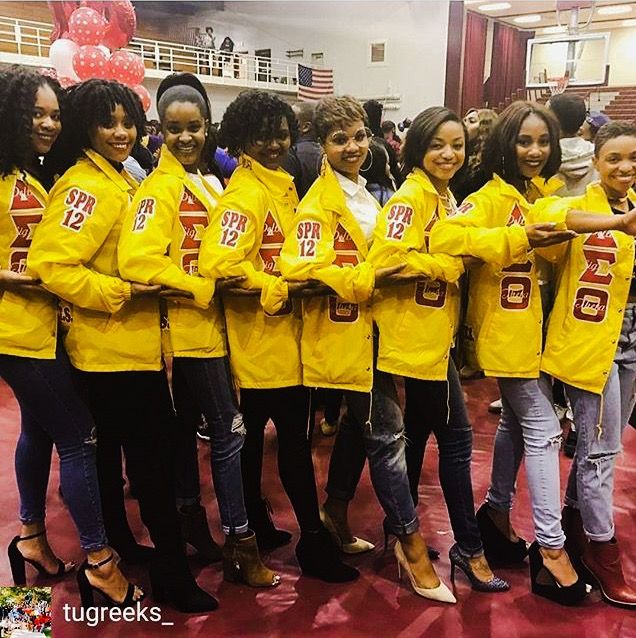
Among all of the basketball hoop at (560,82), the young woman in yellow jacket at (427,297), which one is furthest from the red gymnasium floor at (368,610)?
the basketball hoop at (560,82)

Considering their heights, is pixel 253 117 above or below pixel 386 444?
above

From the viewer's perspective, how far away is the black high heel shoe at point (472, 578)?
2027 mm

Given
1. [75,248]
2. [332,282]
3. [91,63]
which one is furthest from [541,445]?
[91,63]

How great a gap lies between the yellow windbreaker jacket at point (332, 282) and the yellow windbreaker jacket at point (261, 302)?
51mm

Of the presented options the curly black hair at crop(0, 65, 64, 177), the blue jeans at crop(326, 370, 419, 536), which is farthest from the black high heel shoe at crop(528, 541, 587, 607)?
the curly black hair at crop(0, 65, 64, 177)

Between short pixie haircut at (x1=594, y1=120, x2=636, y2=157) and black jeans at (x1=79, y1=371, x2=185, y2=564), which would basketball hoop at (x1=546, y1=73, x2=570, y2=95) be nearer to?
short pixie haircut at (x1=594, y1=120, x2=636, y2=157)

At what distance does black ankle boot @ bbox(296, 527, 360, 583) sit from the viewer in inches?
81.2

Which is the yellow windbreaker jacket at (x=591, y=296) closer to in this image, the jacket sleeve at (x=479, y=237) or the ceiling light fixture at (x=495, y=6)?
the jacket sleeve at (x=479, y=237)

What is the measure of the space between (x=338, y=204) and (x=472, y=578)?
1180 millimetres

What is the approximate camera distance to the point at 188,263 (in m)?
1.83

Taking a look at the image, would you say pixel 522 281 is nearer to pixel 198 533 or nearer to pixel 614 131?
pixel 614 131

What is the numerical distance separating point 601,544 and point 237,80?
11705mm

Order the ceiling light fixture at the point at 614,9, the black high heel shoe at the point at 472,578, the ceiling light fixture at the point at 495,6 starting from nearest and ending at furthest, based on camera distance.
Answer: the black high heel shoe at the point at 472,578
the ceiling light fixture at the point at 614,9
the ceiling light fixture at the point at 495,6

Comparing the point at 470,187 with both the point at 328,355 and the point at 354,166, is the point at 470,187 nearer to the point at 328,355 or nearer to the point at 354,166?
the point at 354,166
